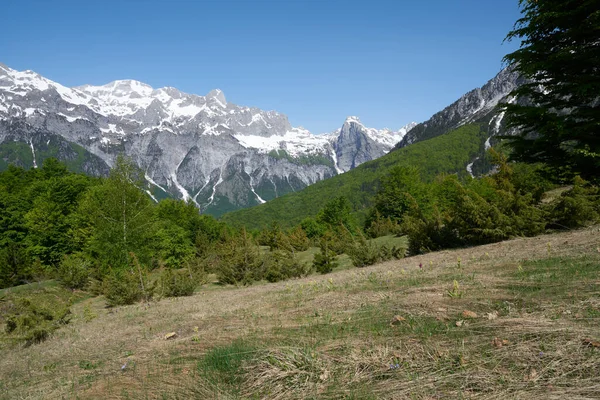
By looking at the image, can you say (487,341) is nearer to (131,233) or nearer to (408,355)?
(408,355)

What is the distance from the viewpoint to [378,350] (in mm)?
Answer: 3658

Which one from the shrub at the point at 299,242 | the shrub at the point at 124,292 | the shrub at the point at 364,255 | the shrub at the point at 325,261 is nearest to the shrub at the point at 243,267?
the shrub at the point at 325,261

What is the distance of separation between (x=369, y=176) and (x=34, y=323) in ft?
558

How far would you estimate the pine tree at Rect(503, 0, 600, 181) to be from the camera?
9625 mm

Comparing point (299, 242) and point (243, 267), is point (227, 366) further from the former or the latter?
point (299, 242)

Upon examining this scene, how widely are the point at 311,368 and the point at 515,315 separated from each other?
2546 mm

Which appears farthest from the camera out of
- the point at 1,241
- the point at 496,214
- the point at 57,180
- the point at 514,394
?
the point at 57,180

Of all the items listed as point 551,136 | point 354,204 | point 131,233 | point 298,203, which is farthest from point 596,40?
point 298,203

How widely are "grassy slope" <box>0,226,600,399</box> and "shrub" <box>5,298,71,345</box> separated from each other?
1.49m

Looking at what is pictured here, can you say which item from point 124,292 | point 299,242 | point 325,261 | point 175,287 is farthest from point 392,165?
point 124,292

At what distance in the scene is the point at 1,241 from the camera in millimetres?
32844

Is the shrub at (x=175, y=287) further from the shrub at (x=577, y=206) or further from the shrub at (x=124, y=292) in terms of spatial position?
the shrub at (x=577, y=206)

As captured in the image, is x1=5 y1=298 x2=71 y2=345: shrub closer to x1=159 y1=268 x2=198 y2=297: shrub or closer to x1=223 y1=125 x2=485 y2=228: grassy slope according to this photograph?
x1=159 y1=268 x2=198 y2=297: shrub

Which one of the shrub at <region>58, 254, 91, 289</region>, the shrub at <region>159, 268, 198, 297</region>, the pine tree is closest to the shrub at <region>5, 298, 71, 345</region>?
the shrub at <region>159, 268, 198, 297</region>
